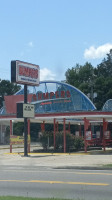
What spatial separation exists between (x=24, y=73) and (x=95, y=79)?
50494mm

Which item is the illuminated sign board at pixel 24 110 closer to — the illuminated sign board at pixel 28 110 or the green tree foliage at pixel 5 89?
the illuminated sign board at pixel 28 110

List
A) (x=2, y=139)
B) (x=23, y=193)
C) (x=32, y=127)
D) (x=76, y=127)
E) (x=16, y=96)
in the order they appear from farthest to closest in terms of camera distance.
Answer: (x=32, y=127) < (x=76, y=127) < (x=2, y=139) < (x=16, y=96) < (x=23, y=193)

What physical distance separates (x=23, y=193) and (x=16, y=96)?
31.9 metres

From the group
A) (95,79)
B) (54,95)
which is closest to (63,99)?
(54,95)

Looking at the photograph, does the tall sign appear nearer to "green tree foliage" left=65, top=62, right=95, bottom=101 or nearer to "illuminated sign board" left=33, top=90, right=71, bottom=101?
"illuminated sign board" left=33, top=90, right=71, bottom=101

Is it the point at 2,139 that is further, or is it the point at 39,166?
the point at 2,139

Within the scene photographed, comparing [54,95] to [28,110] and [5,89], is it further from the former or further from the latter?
[5,89]

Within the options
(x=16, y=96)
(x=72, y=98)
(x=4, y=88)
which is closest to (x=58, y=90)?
(x=72, y=98)

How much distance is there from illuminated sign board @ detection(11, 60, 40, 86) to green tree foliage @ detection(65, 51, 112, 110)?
42636mm

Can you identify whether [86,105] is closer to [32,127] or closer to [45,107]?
[45,107]

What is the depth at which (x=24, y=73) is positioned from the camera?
29078mm

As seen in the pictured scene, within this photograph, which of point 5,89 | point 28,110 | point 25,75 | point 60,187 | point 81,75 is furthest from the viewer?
point 81,75

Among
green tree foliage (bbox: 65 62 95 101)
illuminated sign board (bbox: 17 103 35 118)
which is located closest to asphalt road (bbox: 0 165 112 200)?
illuminated sign board (bbox: 17 103 35 118)

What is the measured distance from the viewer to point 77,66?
309 ft
